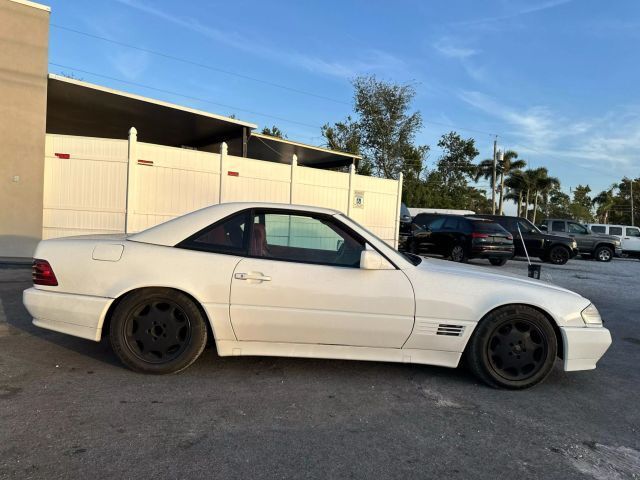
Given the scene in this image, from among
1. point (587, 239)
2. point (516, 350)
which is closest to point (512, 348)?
point (516, 350)

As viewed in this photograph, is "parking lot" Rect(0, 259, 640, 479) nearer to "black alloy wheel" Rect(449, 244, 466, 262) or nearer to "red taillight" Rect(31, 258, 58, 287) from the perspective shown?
"red taillight" Rect(31, 258, 58, 287)

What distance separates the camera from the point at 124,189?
10.5 metres

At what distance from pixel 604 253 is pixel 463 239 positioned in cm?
1101

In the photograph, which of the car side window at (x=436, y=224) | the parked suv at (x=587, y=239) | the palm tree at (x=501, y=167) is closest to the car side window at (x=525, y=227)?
the parked suv at (x=587, y=239)

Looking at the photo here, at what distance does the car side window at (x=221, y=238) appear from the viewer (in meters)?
4.07

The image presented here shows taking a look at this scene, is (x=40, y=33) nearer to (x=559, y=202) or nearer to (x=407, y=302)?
(x=407, y=302)

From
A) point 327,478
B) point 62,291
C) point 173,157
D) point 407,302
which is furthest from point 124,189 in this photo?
point 327,478

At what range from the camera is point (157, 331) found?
4.01 meters

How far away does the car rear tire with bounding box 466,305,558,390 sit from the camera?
404cm

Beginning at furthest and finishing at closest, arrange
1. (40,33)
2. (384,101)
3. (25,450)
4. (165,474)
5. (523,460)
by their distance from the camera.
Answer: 1. (384,101)
2. (40,33)
3. (523,460)
4. (25,450)
5. (165,474)

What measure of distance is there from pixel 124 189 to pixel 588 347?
923 cm

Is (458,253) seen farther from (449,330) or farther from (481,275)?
(449,330)

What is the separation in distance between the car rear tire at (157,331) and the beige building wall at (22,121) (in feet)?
25.3

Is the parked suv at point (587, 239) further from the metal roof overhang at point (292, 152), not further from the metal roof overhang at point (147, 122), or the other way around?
the metal roof overhang at point (147, 122)
